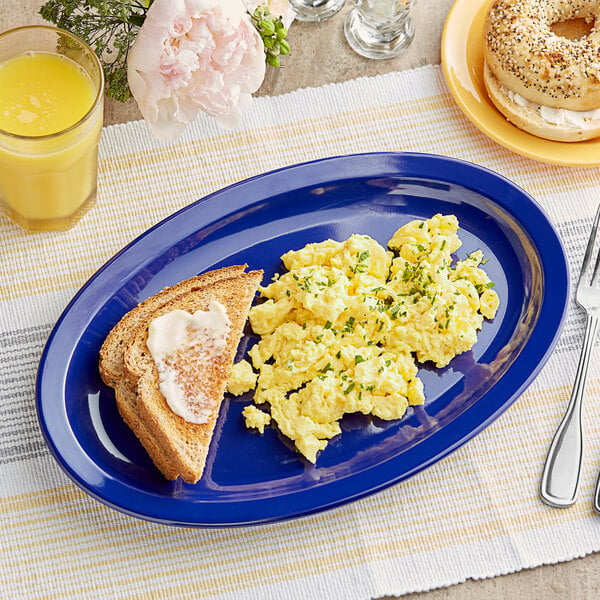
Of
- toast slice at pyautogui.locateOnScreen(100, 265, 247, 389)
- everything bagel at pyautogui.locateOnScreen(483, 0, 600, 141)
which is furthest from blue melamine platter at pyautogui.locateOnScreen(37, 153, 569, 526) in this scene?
everything bagel at pyautogui.locateOnScreen(483, 0, 600, 141)

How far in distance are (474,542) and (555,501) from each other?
0.26 m

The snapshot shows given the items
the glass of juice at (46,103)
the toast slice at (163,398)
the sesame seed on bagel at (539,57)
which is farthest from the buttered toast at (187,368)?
the sesame seed on bagel at (539,57)

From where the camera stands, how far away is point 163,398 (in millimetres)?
2238

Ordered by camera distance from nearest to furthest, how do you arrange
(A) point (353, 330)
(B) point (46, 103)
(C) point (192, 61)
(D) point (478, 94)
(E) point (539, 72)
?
1. (C) point (192, 61)
2. (B) point (46, 103)
3. (A) point (353, 330)
4. (E) point (539, 72)
5. (D) point (478, 94)

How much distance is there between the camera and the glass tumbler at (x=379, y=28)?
271 cm

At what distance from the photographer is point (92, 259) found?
253 cm

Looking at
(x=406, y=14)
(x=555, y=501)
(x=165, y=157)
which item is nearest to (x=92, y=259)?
(x=165, y=157)

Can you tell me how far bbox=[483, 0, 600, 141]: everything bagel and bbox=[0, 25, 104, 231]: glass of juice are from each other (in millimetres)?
1261

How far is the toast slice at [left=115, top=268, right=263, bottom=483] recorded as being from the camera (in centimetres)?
218

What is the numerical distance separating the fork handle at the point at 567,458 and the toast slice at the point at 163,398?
0.95m

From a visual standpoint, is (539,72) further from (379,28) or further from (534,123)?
(379,28)

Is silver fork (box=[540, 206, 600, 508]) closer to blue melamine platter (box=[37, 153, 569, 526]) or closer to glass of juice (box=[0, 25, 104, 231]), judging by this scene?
blue melamine platter (box=[37, 153, 569, 526])

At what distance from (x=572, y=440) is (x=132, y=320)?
4.25ft

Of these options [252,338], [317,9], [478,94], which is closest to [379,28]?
[317,9]
